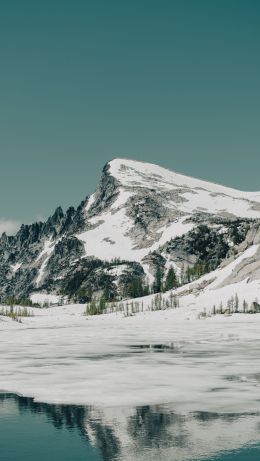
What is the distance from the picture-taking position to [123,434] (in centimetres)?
2309

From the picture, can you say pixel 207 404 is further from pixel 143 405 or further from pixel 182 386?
pixel 182 386

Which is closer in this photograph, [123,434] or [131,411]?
[123,434]

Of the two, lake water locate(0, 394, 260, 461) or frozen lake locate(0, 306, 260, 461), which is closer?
lake water locate(0, 394, 260, 461)

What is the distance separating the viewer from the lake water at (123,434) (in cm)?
2017

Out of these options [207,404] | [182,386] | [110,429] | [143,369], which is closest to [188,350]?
[143,369]

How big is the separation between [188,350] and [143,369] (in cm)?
2229

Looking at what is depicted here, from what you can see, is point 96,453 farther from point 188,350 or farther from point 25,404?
point 188,350

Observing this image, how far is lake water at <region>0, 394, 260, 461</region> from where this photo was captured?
2017cm

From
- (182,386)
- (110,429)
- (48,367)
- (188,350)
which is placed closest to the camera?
(110,429)

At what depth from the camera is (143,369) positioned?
46.0 m

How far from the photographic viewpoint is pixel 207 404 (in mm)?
29766

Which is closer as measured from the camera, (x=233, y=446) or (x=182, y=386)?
(x=233, y=446)

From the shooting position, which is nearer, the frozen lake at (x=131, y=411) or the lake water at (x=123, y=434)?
the lake water at (x=123, y=434)

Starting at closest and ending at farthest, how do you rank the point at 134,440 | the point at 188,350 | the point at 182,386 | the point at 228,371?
the point at 134,440
the point at 182,386
the point at 228,371
the point at 188,350
